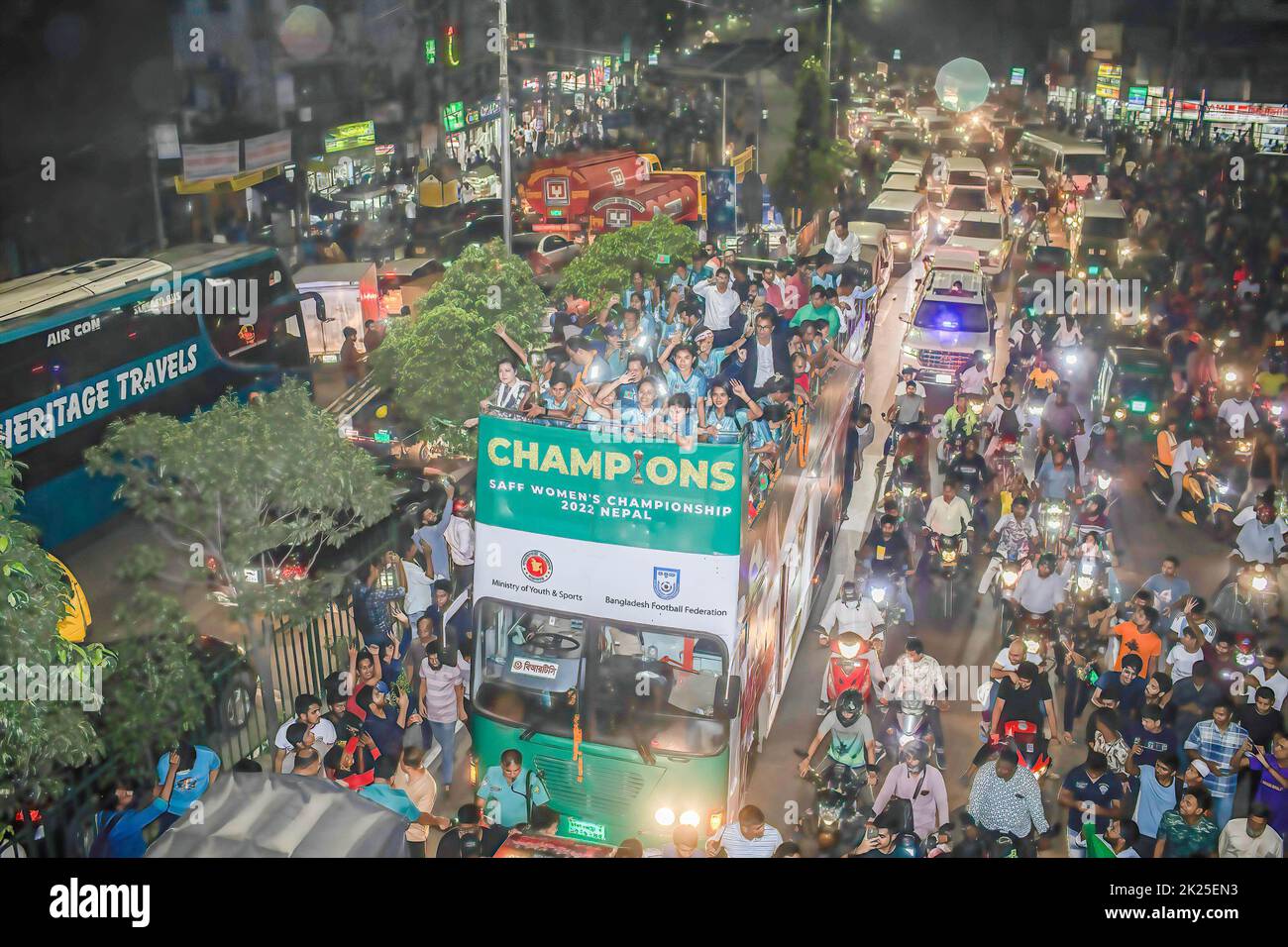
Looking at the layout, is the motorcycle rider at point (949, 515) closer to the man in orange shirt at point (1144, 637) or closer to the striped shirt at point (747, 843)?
the man in orange shirt at point (1144, 637)

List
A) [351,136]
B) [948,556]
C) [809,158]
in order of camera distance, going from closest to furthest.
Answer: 1. [948,556]
2. [809,158]
3. [351,136]

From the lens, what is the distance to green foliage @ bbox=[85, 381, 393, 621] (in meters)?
9.12

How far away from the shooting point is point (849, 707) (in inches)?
332

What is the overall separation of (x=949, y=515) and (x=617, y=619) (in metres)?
5.35

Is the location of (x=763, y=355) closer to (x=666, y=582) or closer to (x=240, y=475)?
(x=666, y=582)

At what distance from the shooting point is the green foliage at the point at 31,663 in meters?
6.89

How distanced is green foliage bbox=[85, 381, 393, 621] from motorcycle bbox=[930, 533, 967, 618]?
6.08 m

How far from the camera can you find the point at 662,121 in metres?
48.4

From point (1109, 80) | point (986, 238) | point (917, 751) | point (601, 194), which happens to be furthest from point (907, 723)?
point (1109, 80)

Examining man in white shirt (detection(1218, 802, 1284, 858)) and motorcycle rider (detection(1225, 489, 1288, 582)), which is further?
motorcycle rider (detection(1225, 489, 1288, 582))

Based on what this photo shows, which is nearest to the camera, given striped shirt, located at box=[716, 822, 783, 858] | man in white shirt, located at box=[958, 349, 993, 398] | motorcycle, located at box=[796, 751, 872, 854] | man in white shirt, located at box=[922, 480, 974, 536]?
striped shirt, located at box=[716, 822, 783, 858]

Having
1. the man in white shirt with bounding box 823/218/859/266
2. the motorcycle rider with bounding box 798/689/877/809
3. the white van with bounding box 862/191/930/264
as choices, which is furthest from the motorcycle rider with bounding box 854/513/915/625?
the white van with bounding box 862/191/930/264

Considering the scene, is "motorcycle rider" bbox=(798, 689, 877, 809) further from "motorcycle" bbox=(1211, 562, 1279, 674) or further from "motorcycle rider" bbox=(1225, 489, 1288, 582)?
"motorcycle rider" bbox=(1225, 489, 1288, 582)

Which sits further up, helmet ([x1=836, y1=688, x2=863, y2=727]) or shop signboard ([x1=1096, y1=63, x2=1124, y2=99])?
shop signboard ([x1=1096, y1=63, x2=1124, y2=99])
